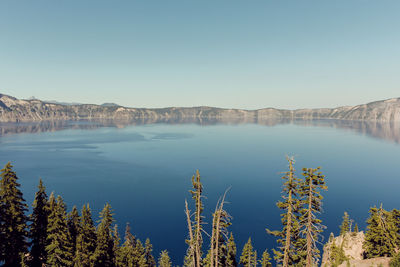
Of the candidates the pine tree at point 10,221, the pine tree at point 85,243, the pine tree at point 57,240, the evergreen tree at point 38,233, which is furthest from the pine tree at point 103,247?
the pine tree at point 10,221

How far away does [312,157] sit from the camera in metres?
155

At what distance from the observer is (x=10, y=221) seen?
25.9 meters

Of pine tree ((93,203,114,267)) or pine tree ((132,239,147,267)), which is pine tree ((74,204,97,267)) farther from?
pine tree ((132,239,147,267))

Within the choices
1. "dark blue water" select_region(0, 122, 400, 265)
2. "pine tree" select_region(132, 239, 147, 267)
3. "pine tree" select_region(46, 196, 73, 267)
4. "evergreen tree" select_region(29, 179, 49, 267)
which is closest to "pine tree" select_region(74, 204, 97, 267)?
"pine tree" select_region(46, 196, 73, 267)

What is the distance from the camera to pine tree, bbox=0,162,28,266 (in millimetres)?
25531

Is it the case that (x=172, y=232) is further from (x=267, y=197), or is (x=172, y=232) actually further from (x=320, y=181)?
(x=320, y=181)

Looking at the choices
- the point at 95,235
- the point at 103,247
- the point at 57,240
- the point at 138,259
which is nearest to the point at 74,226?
the point at 95,235

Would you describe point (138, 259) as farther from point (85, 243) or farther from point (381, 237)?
point (381, 237)

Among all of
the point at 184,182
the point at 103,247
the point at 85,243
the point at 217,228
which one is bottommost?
the point at 184,182

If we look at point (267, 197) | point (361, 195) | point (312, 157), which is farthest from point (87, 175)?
point (312, 157)

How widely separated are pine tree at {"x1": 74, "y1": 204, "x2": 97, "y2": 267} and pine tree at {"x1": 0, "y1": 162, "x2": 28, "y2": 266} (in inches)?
260

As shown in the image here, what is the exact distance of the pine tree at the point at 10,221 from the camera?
25.5m

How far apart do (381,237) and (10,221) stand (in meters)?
51.6

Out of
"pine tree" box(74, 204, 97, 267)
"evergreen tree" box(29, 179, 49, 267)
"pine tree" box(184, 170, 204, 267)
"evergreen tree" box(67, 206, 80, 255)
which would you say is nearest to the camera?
"pine tree" box(184, 170, 204, 267)
